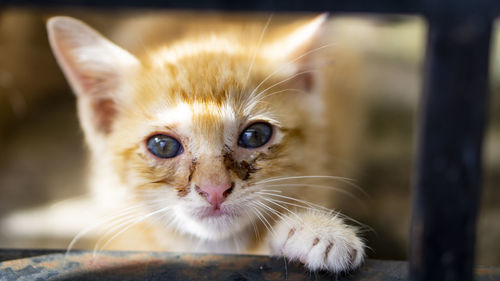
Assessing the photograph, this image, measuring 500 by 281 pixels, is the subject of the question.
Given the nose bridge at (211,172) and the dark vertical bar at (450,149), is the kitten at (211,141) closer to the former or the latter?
the nose bridge at (211,172)

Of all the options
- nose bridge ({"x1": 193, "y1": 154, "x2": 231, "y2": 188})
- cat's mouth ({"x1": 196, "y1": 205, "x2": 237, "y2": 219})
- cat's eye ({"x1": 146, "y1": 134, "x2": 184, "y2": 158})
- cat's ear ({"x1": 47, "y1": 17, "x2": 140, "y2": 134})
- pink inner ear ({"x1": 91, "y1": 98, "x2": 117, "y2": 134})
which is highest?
cat's ear ({"x1": 47, "y1": 17, "x2": 140, "y2": 134})

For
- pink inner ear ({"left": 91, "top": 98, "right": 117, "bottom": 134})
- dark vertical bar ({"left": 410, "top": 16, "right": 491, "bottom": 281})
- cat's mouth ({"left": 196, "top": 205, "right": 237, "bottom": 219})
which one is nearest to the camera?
dark vertical bar ({"left": 410, "top": 16, "right": 491, "bottom": 281})

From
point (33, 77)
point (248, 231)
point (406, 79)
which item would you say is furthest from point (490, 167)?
point (33, 77)

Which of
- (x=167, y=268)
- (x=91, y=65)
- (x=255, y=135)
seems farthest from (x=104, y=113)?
(x=167, y=268)

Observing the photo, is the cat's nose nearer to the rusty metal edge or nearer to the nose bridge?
the nose bridge

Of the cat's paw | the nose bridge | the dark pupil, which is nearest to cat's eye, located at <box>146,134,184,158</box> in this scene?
the dark pupil

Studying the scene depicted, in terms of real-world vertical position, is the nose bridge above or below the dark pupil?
below
